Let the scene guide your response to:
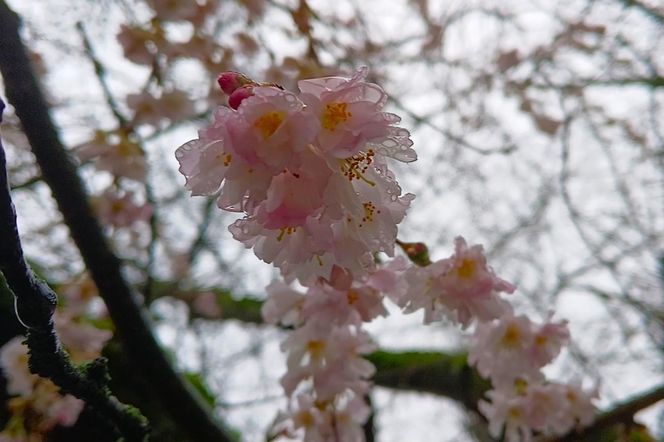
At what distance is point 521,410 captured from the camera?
4.31ft

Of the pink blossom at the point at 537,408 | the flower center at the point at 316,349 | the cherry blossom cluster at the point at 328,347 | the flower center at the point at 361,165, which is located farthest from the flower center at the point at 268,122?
the pink blossom at the point at 537,408

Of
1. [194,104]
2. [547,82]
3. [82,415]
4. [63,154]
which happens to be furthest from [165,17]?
[547,82]

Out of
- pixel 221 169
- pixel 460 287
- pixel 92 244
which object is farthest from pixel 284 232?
pixel 92 244

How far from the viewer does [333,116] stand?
22.6 inches

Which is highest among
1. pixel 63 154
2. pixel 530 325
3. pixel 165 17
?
pixel 165 17

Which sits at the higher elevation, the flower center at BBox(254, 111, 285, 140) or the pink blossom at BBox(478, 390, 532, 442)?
the flower center at BBox(254, 111, 285, 140)

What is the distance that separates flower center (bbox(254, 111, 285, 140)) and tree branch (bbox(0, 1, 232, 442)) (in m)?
0.66

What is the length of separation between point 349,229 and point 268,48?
4.11 feet

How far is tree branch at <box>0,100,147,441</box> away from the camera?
44 cm

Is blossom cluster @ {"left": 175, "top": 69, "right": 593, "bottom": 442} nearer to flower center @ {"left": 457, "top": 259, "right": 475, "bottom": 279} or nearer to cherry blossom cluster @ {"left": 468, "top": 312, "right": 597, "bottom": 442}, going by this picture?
flower center @ {"left": 457, "top": 259, "right": 475, "bottom": 279}

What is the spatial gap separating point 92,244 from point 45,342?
2.19 feet

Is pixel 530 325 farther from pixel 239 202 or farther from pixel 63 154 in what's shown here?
pixel 63 154

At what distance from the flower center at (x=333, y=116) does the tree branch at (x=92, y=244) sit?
0.69 metres

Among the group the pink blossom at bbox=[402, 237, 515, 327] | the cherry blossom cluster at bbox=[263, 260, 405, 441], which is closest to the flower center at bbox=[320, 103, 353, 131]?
the cherry blossom cluster at bbox=[263, 260, 405, 441]
